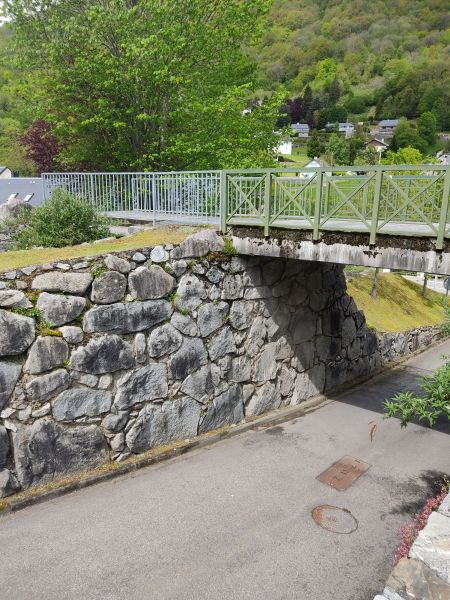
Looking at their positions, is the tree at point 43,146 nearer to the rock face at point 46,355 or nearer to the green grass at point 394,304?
the green grass at point 394,304

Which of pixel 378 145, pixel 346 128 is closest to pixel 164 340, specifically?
pixel 378 145

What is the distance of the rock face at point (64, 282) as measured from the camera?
7.01 m

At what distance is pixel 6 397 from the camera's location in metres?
6.61

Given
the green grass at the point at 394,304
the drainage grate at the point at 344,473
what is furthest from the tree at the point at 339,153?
the drainage grate at the point at 344,473

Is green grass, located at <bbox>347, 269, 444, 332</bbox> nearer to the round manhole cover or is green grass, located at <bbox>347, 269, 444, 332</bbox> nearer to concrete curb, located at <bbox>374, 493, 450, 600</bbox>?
the round manhole cover

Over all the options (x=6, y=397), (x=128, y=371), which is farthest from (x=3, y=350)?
(x=128, y=371)

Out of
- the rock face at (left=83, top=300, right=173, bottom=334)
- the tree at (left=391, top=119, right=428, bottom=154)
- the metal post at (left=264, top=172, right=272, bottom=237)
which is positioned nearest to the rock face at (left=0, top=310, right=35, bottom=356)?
the rock face at (left=83, top=300, right=173, bottom=334)

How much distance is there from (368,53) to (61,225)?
170 metres

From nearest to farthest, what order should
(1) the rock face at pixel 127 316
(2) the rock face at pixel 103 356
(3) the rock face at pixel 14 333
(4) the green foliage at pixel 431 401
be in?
(3) the rock face at pixel 14 333 < (4) the green foliage at pixel 431 401 < (2) the rock face at pixel 103 356 < (1) the rock face at pixel 127 316

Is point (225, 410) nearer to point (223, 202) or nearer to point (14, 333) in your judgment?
point (223, 202)

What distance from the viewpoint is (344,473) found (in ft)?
27.9

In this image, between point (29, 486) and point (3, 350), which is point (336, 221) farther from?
point (29, 486)

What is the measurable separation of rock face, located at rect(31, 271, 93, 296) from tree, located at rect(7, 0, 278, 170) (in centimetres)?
867

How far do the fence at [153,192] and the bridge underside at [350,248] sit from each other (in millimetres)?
1385
